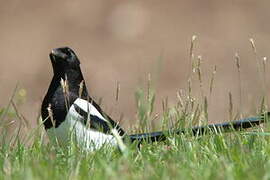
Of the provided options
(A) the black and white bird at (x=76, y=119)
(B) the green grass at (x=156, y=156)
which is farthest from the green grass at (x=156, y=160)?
(A) the black and white bird at (x=76, y=119)

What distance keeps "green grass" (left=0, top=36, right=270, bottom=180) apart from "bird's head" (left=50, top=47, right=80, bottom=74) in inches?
37.1

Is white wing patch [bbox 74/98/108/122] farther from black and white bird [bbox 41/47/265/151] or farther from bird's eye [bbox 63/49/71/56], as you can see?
bird's eye [bbox 63/49/71/56]

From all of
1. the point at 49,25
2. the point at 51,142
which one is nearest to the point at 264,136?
the point at 51,142

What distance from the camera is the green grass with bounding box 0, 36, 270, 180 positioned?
13.1ft

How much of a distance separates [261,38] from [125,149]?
8215 mm

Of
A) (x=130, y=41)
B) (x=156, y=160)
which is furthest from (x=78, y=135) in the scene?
(x=130, y=41)

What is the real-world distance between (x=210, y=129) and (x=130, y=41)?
768cm

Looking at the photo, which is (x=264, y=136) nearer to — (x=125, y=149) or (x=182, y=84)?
(x=125, y=149)

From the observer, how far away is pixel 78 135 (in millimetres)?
5676

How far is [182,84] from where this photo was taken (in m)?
11.4

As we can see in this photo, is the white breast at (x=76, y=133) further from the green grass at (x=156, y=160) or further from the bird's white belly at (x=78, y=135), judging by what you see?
the green grass at (x=156, y=160)

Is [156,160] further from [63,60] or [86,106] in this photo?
[63,60]

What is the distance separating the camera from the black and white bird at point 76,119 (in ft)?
17.0

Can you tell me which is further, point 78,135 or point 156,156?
point 78,135
